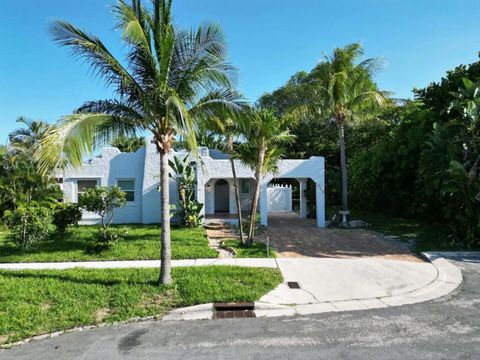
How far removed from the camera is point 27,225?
10992mm

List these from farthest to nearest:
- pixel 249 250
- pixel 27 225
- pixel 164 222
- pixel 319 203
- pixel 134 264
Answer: pixel 319 203, pixel 249 250, pixel 27 225, pixel 134 264, pixel 164 222

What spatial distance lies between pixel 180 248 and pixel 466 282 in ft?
25.5

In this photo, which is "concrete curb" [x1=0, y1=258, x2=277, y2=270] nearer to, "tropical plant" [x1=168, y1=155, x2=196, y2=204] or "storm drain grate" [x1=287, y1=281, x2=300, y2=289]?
"storm drain grate" [x1=287, y1=281, x2=300, y2=289]

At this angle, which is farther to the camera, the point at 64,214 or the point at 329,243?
the point at 329,243

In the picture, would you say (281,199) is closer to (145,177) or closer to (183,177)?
(183,177)

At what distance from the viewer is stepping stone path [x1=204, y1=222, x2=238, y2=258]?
11547 mm

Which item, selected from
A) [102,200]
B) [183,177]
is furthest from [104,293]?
[183,177]

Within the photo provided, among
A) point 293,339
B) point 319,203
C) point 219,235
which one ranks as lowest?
point 293,339

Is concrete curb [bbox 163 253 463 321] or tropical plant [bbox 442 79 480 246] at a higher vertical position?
tropical plant [bbox 442 79 480 246]

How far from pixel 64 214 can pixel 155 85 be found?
24.5 ft

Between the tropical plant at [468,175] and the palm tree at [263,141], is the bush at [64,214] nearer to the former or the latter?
the palm tree at [263,141]

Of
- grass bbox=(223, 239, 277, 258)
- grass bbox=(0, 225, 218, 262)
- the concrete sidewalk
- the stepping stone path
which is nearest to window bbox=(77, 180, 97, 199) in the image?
grass bbox=(0, 225, 218, 262)

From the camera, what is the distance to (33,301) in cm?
704

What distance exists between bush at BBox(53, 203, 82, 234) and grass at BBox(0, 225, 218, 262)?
2.00 feet
